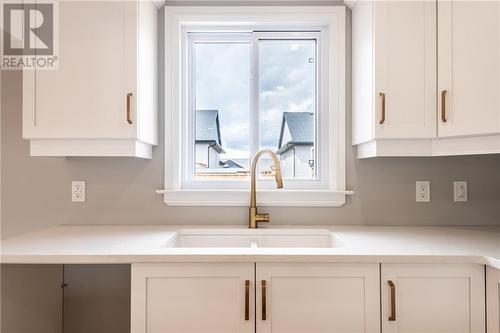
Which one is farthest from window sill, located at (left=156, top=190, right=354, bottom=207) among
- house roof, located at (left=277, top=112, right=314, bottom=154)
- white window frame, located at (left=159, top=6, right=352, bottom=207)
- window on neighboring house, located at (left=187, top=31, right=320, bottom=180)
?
house roof, located at (left=277, top=112, right=314, bottom=154)

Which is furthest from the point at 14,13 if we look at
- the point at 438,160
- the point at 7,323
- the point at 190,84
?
the point at 438,160

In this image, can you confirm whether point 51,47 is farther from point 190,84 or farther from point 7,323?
point 7,323

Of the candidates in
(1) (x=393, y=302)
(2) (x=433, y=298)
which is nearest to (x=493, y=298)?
(2) (x=433, y=298)

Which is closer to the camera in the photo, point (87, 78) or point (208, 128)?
point (87, 78)

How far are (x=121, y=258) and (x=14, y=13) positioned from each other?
1.41 meters

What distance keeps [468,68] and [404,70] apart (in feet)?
0.82

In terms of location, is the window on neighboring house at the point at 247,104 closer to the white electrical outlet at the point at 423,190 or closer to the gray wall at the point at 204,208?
the gray wall at the point at 204,208

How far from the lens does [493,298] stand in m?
1.18

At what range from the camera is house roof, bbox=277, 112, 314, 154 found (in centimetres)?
198

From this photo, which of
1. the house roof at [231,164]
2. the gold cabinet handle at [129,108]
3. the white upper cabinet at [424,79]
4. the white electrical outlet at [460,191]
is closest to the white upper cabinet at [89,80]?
the gold cabinet handle at [129,108]

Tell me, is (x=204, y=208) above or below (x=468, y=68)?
below

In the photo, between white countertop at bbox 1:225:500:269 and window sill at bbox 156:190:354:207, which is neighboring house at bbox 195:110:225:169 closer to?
window sill at bbox 156:190:354:207

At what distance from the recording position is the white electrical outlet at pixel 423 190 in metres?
1.84

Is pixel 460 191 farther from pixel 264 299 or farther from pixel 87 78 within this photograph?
pixel 87 78
